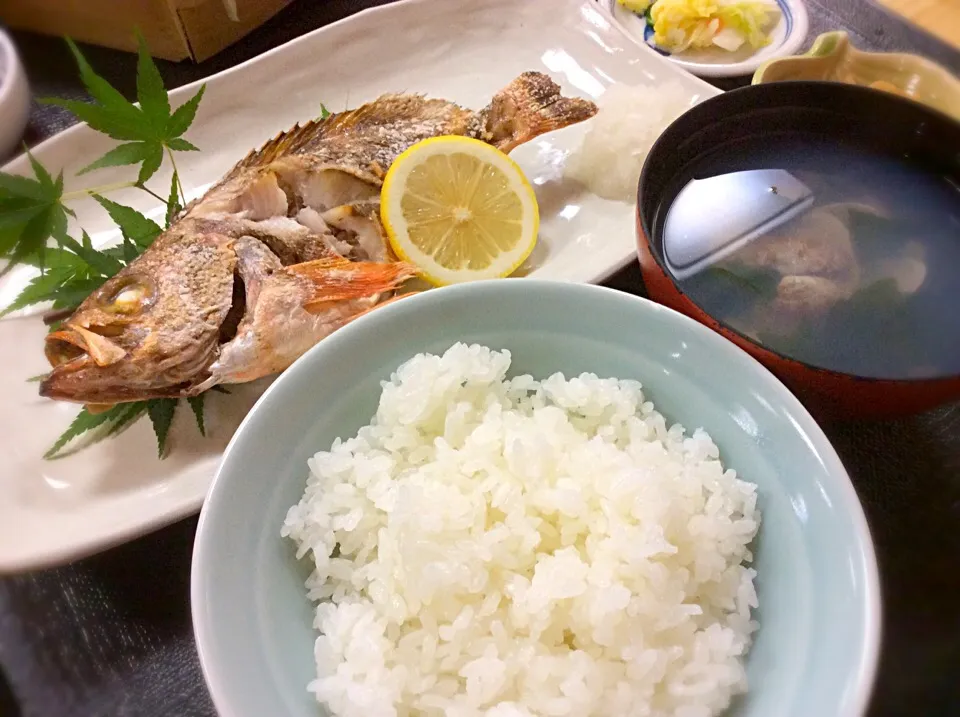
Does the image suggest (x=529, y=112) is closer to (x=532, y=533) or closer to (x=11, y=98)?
(x=532, y=533)

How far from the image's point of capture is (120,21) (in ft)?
7.82

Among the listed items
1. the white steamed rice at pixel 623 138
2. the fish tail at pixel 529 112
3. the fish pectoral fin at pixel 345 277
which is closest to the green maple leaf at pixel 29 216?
the fish pectoral fin at pixel 345 277

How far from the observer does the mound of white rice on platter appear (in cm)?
93

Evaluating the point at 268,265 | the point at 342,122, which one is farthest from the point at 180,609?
the point at 342,122

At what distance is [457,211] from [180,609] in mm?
1145

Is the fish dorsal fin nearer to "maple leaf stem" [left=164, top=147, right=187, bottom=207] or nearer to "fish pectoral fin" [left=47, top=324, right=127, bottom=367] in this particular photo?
"maple leaf stem" [left=164, top=147, right=187, bottom=207]

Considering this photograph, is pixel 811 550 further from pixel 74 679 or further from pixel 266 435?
pixel 74 679

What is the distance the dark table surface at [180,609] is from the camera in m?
1.11

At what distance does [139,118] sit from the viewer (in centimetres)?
173

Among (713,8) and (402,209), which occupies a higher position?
(713,8)

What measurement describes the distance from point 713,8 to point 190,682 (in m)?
2.62

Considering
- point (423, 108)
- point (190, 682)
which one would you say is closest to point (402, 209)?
point (423, 108)

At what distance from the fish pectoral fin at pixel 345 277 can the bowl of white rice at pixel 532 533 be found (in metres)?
0.50

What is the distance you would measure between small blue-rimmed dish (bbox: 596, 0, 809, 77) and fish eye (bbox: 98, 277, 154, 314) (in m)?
1.80
